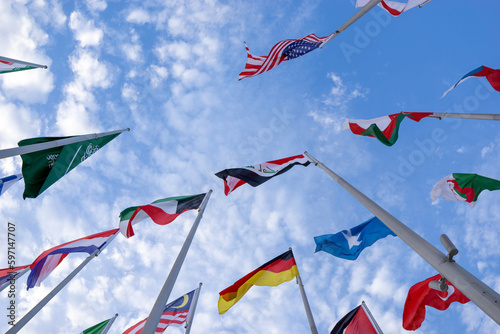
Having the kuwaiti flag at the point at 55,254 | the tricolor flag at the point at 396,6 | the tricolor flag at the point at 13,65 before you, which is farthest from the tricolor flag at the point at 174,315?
the tricolor flag at the point at 396,6

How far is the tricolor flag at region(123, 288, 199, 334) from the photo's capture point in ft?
41.4

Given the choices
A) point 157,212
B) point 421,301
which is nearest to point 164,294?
point 157,212

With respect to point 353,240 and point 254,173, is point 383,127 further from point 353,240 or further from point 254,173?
point 254,173

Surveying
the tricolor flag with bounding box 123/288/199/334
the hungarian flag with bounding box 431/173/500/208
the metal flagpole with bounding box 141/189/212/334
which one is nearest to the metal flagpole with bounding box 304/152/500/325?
the metal flagpole with bounding box 141/189/212/334

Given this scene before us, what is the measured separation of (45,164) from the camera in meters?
9.76

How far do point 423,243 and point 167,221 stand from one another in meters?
7.70

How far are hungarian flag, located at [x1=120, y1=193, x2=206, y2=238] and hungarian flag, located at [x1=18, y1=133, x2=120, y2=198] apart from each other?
2.50m

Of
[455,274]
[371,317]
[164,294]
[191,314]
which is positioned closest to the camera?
[455,274]

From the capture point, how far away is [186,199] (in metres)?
11.3

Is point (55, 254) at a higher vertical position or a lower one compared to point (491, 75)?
lower

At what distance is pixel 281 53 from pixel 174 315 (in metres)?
12.3

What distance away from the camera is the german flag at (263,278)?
988 cm

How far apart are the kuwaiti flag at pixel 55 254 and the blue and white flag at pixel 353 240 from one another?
29.5 ft

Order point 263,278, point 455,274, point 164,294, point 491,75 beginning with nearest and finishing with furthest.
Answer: point 455,274
point 164,294
point 263,278
point 491,75
